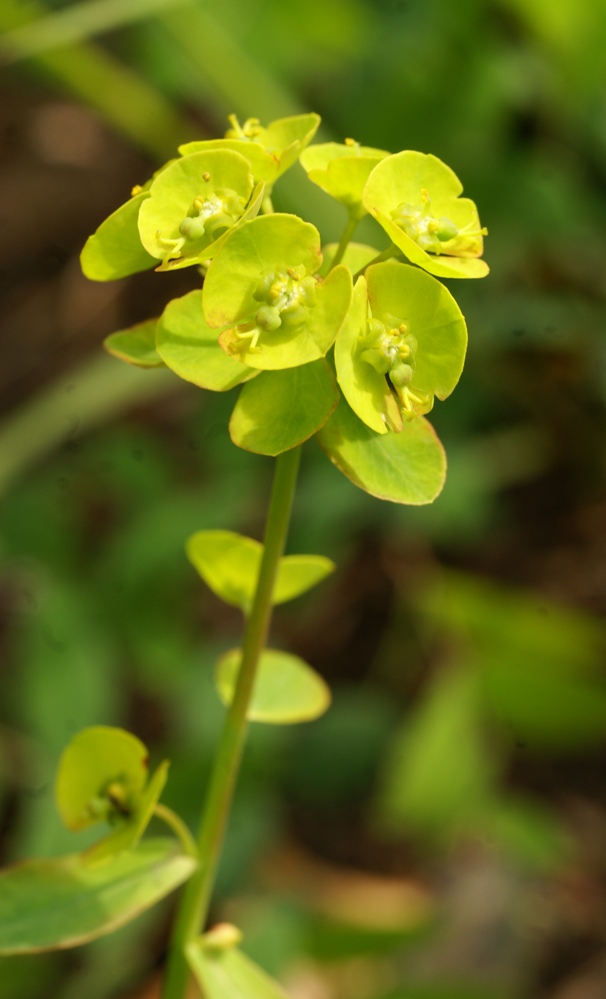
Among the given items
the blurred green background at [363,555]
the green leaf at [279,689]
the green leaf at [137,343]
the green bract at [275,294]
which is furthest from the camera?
the blurred green background at [363,555]

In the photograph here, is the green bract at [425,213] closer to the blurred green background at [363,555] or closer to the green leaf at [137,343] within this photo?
the green leaf at [137,343]

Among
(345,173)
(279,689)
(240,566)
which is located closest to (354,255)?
(345,173)

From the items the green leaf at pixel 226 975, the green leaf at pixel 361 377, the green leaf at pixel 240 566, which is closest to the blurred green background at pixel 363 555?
the green leaf at pixel 226 975

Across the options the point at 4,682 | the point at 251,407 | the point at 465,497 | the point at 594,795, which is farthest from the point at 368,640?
the point at 251,407

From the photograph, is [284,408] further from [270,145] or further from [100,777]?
[100,777]

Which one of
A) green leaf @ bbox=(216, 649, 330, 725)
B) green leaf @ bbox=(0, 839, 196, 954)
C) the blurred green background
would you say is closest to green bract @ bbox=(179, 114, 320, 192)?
green leaf @ bbox=(216, 649, 330, 725)

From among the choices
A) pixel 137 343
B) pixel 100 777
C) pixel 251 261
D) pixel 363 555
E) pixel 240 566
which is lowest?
pixel 363 555

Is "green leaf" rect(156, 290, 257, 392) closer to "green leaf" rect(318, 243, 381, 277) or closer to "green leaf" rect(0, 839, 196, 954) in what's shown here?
"green leaf" rect(318, 243, 381, 277)
